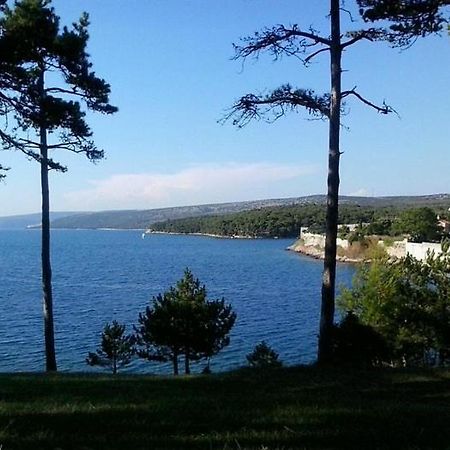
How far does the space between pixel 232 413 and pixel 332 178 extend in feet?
19.1

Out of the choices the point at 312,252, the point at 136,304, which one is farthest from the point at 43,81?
the point at 312,252

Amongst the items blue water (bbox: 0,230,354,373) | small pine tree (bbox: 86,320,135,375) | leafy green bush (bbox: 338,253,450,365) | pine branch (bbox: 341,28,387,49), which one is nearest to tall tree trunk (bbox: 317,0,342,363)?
pine branch (bbox: 341,28,387,49)

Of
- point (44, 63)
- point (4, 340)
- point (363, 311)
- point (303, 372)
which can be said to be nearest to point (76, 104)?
point (44, 63)

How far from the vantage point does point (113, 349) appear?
86.5ft

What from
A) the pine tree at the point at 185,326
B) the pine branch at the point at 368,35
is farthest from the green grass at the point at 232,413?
the pine tree at the point at 185,326

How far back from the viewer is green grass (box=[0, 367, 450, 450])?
495cm

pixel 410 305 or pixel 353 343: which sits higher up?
pixel 353 343

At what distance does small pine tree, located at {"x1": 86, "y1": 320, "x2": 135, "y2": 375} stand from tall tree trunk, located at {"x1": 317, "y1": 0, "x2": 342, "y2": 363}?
1649cm

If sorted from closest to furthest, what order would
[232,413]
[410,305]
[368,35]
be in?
[232,413] → [368,35] → [410,305]

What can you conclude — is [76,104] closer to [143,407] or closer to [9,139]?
[9,139]

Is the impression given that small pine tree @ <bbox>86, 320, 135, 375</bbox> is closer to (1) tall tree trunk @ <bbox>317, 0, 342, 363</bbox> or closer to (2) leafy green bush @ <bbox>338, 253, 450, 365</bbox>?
(2) leafy green bush @ <bbox>338, 253, 450, 365</bbox>

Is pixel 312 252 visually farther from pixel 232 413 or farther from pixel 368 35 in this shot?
pixel 232 413

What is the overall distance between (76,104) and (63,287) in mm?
45760

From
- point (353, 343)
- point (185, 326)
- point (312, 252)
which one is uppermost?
point (353, 343)
